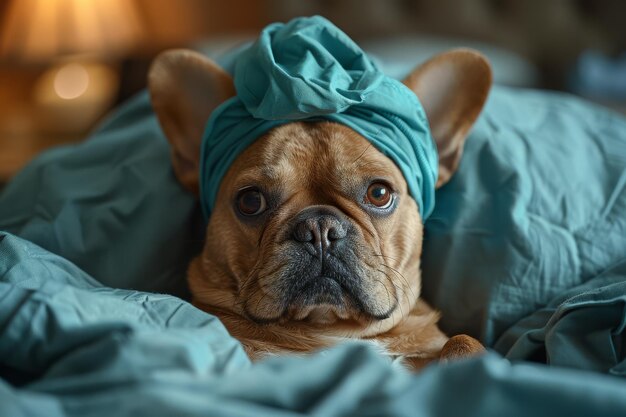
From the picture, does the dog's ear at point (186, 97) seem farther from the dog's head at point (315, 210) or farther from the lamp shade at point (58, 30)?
the lamp shade at point (58, 30)

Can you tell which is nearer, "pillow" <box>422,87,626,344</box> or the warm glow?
"pillow" <box>422,87,626,344</box>

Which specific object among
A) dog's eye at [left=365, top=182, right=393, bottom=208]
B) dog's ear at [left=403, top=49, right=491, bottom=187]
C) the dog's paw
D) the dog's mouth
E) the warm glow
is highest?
dog's ear at [left=403, top=49, right=491, bottom=187]

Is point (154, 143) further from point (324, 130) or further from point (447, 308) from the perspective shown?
point (447, 308)

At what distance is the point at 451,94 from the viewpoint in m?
1.78

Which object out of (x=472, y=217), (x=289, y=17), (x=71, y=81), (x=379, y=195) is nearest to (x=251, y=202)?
(x=379, y=195)

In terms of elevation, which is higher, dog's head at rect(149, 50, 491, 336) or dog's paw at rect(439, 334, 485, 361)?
dog's head at rect(149, 50, 491, 336)

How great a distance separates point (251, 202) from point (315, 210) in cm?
18

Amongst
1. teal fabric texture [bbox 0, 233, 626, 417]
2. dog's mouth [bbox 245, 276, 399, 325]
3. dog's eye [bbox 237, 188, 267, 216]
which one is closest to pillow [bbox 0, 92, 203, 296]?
dog's eye [bbox 237, 188, 267, 216]

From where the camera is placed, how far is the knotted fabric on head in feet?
4.89

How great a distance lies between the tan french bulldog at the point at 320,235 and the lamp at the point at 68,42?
7.32 feet

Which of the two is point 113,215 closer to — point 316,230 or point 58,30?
point 316,230

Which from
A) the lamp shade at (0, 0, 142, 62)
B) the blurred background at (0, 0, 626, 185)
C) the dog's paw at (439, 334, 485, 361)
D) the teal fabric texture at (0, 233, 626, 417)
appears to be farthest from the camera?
the lamp shade at (0, 0, 142, 62)

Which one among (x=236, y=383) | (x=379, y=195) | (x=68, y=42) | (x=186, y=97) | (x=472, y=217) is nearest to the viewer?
(x=236, y=383)

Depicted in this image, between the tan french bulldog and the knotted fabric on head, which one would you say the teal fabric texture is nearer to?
the tan french bulldog
